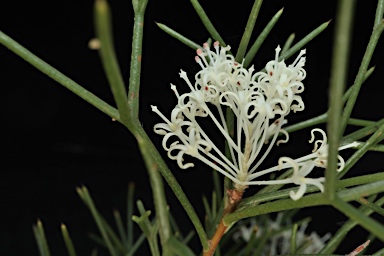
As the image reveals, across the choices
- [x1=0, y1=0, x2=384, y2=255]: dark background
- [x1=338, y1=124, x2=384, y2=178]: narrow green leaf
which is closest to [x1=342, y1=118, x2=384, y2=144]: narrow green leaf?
[x1=338, y1=124, x2=384, y2=178]: narrow green leaf

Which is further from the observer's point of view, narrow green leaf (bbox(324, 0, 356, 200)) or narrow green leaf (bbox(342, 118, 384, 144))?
narrow green leaf (bbox(342, 118, 384, 144))

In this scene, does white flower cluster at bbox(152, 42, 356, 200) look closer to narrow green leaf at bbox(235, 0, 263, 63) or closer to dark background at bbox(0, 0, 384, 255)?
narrow green leaf at bbox(235, 0, 263, 63)

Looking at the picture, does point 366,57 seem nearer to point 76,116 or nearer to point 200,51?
point 200,51

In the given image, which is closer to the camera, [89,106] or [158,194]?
[158,194]

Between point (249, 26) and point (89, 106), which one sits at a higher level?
point (89, 106)

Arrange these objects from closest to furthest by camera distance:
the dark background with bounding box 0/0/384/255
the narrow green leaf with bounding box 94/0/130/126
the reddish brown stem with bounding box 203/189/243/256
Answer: the narrow green leaf with bounding box 94/0/130/126 < the reddish brown stem with bounding box 203/189/243/256 < the dark background with bounding box 0/0/384/255

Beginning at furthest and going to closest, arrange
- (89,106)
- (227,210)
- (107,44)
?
(89,106) → (227,210) → (107,44)

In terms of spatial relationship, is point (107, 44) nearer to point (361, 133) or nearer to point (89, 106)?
point (361, 133)

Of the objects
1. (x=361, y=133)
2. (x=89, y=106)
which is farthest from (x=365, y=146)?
(x=89, y=106)
